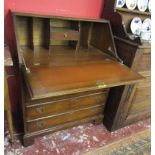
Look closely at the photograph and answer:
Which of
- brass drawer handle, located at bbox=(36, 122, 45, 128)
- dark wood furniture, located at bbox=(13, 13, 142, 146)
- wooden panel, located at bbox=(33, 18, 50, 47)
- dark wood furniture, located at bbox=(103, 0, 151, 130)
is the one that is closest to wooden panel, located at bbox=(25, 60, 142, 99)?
dark wood furniture, located at bbox=(13, 13, 142, 146)

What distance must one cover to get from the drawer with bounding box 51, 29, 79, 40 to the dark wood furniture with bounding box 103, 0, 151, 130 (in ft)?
1.33

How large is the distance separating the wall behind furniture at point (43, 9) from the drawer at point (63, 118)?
0.49 m

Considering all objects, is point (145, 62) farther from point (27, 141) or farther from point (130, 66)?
point (27, 141)

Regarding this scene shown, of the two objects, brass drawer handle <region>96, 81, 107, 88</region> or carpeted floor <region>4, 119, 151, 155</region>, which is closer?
brass drawer handle <region>96, 81, 107, 88</region>

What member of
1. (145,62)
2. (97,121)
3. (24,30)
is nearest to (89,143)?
(97,121)

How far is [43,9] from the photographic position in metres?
1.53

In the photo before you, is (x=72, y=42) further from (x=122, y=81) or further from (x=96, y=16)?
(x=122, y=81)

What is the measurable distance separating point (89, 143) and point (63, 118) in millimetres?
365

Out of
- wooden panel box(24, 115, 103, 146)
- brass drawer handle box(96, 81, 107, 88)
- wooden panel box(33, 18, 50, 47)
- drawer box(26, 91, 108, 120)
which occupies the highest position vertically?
wooden panel box(33, 18, 50, 47)

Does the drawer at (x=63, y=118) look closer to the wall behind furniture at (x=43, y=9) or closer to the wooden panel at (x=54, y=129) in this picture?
the wooden panel at (x=54, y=129)

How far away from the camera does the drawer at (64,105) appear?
139 centimetres

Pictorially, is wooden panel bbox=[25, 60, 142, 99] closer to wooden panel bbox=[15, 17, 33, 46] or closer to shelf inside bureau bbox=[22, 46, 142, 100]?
shelf inside bureau bbox=[22, 46, 142, 100]

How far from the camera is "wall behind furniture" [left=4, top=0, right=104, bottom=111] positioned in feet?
4.67

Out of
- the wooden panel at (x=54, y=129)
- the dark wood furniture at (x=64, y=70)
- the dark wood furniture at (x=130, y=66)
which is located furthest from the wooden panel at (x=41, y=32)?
the wooden panel at (x=54, y=129)
